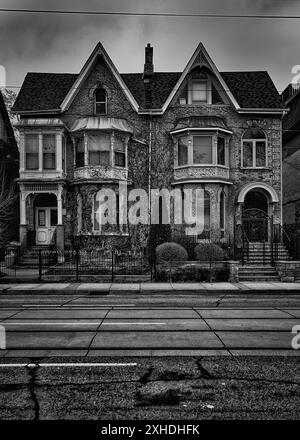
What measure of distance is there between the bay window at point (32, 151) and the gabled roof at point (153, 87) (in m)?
1.81

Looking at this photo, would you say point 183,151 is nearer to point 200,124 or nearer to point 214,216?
point 200,124

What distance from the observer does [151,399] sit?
204 inches

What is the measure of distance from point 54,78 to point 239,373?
2679cm

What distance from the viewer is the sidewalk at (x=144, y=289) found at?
1648cm

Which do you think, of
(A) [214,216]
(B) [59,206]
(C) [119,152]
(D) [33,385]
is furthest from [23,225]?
(D) [33,385]

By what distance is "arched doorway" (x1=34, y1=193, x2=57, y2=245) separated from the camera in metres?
26.3

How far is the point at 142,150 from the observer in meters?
26.8

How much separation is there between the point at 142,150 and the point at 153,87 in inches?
185

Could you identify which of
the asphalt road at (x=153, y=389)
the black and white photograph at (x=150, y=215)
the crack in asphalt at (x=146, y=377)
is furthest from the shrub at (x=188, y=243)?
the crack in asphalt at (x=146, y=377)

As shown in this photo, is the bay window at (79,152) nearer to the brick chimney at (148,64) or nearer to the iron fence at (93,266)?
the iron fence at (93,266)

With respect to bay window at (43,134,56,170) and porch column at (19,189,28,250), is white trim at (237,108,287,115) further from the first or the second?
porch column at (19,189,28,250)

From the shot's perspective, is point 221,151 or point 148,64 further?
point 148,64

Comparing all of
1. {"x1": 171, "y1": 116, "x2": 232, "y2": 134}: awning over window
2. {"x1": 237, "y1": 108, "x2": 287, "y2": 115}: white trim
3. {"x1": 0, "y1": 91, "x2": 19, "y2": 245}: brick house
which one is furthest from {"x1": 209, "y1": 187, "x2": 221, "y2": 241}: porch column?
{"x1": 0, "y1": 91, "x2": 19, "y2": 245}: brick house
